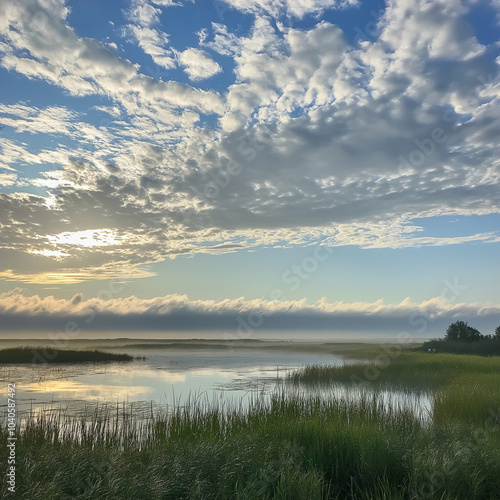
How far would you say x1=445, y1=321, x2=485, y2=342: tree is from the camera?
53438 mm

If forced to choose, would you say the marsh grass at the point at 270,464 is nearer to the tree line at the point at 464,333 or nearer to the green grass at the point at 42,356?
the green grass at the point at 42,356

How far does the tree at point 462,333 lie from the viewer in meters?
53.4

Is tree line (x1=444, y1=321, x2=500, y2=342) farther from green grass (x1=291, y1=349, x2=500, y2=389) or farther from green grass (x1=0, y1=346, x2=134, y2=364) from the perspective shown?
green grass (x1=0, y1=346, x2=134, y2=364)

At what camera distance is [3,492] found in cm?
545

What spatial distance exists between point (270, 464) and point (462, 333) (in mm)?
54156

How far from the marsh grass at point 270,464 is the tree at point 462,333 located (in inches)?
1916

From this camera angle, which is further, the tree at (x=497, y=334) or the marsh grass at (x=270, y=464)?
the tree at (x=497, y=334)

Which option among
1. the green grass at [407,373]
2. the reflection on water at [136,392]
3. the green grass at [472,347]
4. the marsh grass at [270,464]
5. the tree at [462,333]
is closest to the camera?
the marsh grass at [270,464]

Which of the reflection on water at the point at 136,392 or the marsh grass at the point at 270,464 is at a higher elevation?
the marsh grass at the point at 270,464

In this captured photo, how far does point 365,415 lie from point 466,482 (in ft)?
14.4

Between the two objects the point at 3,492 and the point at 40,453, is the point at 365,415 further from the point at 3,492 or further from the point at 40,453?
the point at 3,492

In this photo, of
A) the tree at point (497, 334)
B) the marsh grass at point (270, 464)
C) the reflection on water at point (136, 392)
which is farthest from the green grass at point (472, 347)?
the marsh grass at point (270, 464)

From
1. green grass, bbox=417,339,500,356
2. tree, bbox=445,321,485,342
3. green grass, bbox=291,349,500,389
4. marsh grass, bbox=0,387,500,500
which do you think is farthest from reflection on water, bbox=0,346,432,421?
tree, bbox=445,321,485,342

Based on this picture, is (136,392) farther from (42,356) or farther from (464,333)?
(464,333)
